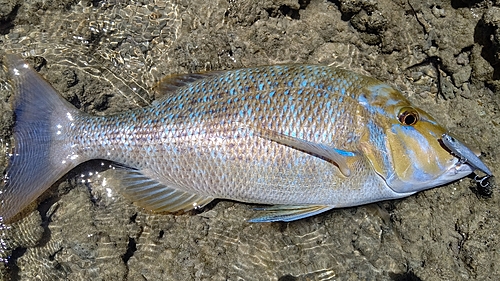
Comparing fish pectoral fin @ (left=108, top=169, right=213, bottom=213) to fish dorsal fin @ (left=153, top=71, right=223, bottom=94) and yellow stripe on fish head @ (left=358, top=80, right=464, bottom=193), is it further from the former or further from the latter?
yellow stripe on fish head @ (left=358, top=80, right=464, bottom=193)

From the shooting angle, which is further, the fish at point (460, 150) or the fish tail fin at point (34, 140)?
the fish tail fin at point (34, 140)

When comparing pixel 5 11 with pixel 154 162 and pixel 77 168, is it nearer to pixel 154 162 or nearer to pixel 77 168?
pixel 77 168

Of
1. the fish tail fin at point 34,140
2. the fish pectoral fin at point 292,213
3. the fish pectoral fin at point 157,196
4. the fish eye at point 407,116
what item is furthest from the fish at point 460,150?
the fish tail fin at point 34,140

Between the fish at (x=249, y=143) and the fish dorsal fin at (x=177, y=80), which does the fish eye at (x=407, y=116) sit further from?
the fish dorsal fin at (x=177, y=80)

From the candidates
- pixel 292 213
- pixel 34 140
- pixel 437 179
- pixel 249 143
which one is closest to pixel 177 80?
pixel 249 143

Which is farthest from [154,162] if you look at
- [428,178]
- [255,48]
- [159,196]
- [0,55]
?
[428,178]
